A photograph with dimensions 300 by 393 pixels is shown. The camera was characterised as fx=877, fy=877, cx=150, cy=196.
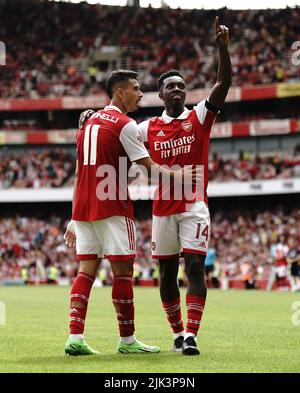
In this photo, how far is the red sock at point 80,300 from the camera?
7.92 m

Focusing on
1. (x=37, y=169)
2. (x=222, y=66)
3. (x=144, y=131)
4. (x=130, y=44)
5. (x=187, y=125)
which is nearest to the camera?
(x=222, y=66)

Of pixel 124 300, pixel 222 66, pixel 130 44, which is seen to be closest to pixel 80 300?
pixel 124 300

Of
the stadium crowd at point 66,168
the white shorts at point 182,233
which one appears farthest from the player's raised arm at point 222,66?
the stadium crowd at point 66,168

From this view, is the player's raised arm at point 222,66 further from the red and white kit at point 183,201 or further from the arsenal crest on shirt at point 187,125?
the arsenal crest on shirt at point 187,125

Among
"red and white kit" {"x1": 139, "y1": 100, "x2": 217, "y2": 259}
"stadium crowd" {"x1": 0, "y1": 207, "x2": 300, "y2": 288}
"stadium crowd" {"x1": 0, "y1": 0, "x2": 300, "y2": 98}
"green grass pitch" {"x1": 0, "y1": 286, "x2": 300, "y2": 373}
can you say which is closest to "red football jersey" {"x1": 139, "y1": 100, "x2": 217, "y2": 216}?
"red and white kit" {"x1": 139, "y1": 100, "x2": 217, "y2": 259}

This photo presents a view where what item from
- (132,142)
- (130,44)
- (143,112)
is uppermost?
(130,44)

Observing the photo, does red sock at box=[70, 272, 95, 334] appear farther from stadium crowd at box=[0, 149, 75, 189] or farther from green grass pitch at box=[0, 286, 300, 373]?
stadium crowd at box=[0, 149, 75, 189]

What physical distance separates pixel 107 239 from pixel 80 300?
0.61 meters

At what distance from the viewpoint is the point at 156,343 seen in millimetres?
9492

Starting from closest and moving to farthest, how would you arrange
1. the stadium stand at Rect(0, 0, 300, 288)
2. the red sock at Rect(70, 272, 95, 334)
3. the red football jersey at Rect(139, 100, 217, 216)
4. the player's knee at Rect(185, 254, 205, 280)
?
the red sock at Rect(70, 272, 95, 334), the player's knee at Rect(185, 254, 205, 280), the red football jersey at Rect(139, 100, 217, 216), the stadium stand at Rect(0, 0, 300, 288)

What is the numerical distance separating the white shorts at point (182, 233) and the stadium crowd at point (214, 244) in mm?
24460

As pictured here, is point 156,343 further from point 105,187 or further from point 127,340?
point 105,187

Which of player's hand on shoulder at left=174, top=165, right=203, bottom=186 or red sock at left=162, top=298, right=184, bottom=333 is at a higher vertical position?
player's hand on shoulder at left=174, top=165, right=203, bottom=186

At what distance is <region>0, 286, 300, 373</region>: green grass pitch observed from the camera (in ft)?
22.6
